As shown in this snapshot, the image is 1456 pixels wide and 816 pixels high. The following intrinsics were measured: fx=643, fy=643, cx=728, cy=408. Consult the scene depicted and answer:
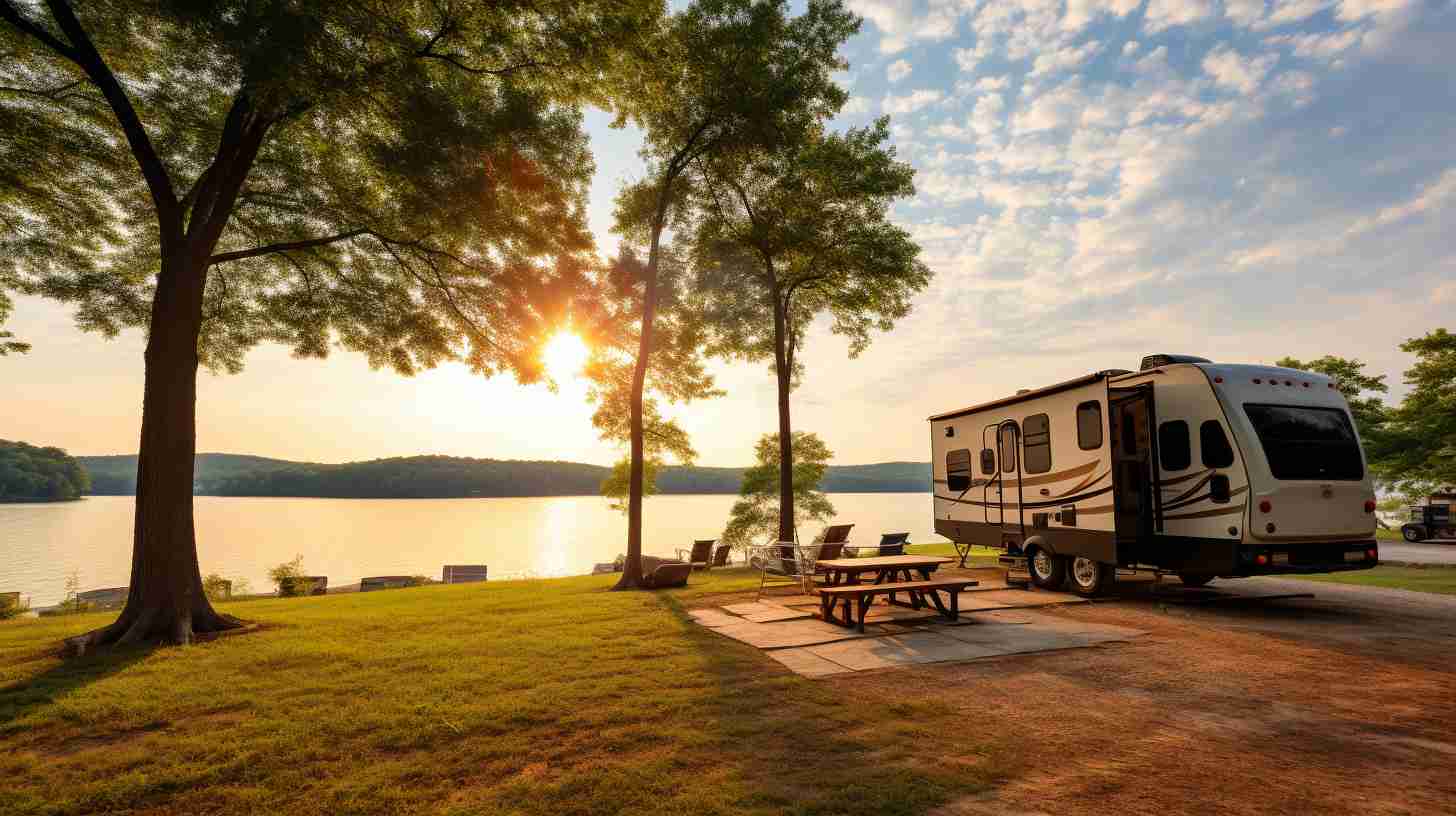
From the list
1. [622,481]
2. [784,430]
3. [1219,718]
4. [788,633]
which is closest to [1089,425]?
[788,633]

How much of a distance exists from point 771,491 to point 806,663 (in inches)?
898

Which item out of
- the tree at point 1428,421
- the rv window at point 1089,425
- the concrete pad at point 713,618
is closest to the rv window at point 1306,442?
the rv window at point 1089,425

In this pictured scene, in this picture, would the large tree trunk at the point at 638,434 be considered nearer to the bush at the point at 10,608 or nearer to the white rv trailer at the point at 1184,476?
the white rv trailer at the point at 1184,476

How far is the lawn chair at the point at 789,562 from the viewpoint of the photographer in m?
11.9

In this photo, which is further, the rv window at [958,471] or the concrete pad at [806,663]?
the rv window at [958,471]

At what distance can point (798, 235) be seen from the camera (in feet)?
55.7

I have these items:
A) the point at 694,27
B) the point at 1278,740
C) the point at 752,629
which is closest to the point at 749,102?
the point at 694,27

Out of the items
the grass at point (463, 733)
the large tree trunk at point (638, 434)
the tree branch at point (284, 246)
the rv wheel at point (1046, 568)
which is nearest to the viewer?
the grass at point (463, 733)

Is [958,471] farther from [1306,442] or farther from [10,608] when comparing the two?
[10,608]

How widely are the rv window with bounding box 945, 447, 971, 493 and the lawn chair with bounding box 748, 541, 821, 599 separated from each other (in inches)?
142

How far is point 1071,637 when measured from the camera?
25.7 feet

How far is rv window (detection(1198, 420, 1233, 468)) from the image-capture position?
9.17 m

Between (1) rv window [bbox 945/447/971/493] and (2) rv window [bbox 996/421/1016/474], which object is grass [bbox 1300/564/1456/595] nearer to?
(2) rv window [bbox 996/421/1016/474]

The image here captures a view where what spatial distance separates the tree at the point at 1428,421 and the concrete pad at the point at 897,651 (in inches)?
1191
